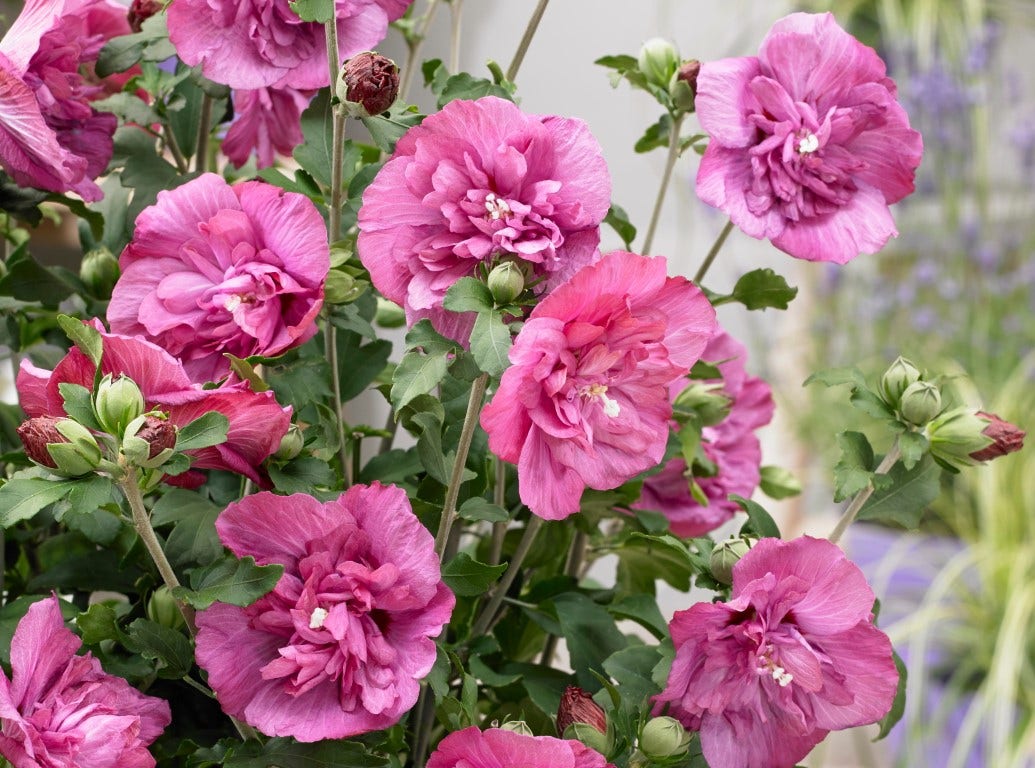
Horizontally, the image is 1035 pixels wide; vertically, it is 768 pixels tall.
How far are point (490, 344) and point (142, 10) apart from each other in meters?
0.24

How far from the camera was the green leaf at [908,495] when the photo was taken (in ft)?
1.35

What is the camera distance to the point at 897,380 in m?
0.39

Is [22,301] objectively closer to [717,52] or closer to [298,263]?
[298,263]

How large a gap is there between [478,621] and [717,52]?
1122 mm

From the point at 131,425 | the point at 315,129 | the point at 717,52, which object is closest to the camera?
the point at 131,425

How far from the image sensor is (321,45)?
0.39m

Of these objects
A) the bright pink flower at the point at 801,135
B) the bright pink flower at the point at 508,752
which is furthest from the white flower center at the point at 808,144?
the bright pink flower at the point at 508,752

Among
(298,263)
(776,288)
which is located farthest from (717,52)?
(298,263)

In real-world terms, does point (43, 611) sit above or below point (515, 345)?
below

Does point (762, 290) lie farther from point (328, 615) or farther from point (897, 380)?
point (328, 615)

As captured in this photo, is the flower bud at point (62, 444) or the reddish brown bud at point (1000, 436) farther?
the reddish brown bud at point (1000, 436)

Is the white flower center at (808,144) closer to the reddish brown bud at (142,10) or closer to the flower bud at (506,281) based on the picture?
the flower bud at (506,281)

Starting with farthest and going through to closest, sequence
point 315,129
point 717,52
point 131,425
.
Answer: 1. point 717,52
2. point 315,129
3. point 131,425

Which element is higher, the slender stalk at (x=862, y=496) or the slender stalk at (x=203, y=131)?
the slender stalk at (x=203, y=131)
